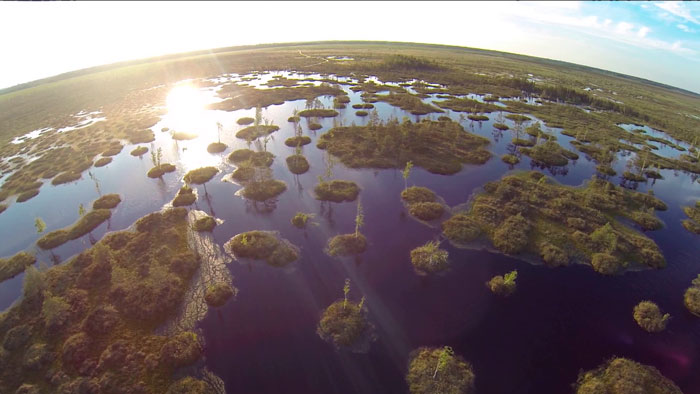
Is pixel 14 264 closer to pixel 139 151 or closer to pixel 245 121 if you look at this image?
pixel 139 151

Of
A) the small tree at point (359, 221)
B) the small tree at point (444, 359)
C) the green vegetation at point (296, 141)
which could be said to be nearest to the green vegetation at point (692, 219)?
the small tree at point (444, 359)

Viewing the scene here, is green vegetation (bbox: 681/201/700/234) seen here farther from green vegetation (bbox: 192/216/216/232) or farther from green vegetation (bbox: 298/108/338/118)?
green vegetation (bbox: 298/108/338/118)

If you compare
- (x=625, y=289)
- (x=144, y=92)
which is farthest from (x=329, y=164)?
(x=144, y=92)

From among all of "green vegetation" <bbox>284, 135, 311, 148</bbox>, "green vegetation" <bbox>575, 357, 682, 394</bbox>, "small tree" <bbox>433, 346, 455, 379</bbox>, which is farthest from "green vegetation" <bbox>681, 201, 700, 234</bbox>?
"green vegetation" <bbox>284, 135, 311, 148</bbox>

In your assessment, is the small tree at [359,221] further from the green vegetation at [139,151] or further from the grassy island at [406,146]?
the green vegetation at [139,151]

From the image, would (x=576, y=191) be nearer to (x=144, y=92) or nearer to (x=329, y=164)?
(x=329, y=164)

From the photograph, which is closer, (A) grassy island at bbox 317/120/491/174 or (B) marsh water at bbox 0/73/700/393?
(B) marsh water at bbox 0/73/700/393

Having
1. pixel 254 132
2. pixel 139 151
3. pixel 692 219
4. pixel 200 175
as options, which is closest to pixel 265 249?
pixel 200 175
